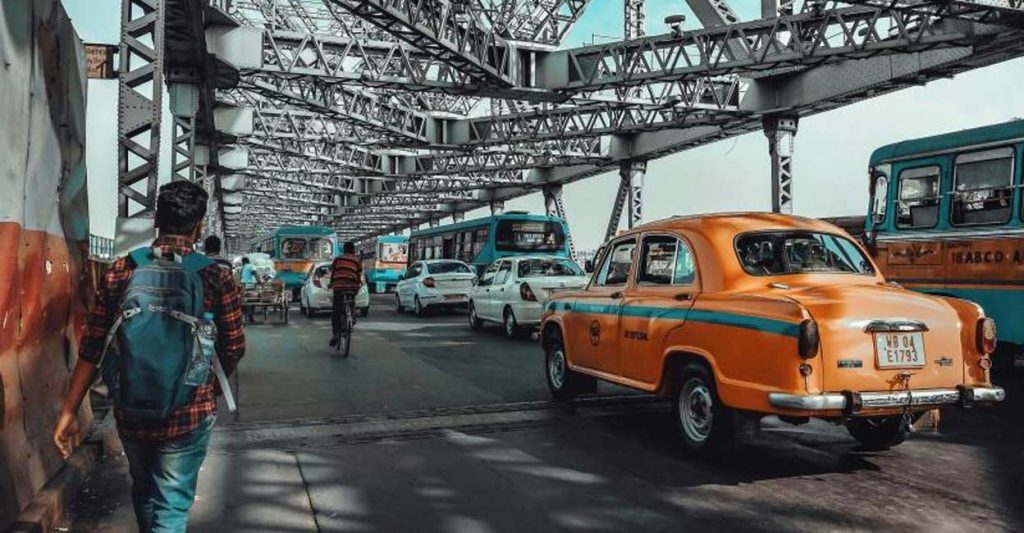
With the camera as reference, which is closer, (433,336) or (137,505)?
(137,505)

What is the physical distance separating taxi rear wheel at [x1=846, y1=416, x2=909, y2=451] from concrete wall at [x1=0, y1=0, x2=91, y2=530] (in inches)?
235

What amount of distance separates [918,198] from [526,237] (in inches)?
645

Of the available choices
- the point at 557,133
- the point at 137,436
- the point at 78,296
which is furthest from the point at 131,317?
the point at 557,133

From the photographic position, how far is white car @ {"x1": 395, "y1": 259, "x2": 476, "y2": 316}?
2130 centimetres

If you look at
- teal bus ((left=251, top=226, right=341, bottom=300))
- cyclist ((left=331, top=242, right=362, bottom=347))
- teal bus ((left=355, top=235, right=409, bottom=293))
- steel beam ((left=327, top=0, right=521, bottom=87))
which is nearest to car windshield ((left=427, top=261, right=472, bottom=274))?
steel beam ((left=327, top=0, right=521, bottom=87))

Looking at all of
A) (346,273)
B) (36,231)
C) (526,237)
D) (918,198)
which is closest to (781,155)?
(526,237)

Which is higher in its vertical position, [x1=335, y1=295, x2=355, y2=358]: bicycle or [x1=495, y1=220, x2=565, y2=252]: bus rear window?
[x1=495, y1=220, x2=565, y2=252]: bus rear window

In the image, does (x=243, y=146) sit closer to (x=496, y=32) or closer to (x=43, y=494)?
(x=496, y=32)

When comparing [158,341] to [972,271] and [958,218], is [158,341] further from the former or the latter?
[958,218]

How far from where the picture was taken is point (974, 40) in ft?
51.5

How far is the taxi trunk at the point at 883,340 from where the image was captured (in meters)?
4.99

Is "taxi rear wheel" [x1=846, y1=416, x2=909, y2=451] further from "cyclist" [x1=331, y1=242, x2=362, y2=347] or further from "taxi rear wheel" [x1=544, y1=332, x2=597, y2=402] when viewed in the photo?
"cyclist" [x1=331, y1=242, x2=362, y2=347]

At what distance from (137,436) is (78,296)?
3.96 meters

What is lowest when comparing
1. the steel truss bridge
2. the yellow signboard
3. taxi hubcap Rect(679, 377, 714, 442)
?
taxi hubcap Rect(679, 377, 714, 442)
